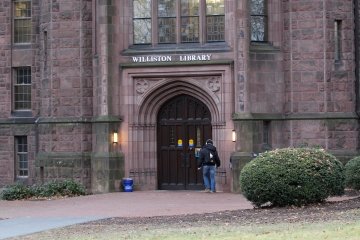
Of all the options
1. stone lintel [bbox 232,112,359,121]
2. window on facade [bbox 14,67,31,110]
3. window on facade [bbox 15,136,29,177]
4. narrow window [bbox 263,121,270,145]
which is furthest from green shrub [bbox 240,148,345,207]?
window on facade [bbox 14,67,31,110]

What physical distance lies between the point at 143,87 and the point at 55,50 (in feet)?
10.8

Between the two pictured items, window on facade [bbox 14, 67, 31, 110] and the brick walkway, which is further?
window on facade [bbox 14, 67, 31, 110]

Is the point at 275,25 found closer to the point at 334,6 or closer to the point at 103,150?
the point at 334,6

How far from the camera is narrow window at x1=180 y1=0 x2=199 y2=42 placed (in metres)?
31.0

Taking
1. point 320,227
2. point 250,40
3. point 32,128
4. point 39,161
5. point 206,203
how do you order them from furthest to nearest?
point 32,128 < point 39,161 < point 250,40 < point 206,203 < point 320,227

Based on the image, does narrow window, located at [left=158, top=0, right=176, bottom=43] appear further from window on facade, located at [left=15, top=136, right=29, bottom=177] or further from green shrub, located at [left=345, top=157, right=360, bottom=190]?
green shrub, located at [left=345, top=157, right=360, bottom=190]

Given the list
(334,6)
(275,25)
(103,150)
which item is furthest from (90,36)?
(334,6)

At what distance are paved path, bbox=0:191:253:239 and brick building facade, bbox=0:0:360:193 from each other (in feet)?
5.88

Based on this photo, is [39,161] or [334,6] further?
[39,161]

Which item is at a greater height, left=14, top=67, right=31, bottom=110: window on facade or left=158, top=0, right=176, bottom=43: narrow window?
left=158, top=0, right=176, bottom=43: narrow window

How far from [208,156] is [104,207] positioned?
504 centimetres

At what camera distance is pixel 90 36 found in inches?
1256

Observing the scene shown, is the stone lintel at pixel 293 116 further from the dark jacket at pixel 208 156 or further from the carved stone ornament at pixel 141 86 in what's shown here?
the carved stone ornament at pixel 141 86

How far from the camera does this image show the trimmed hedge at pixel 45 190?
96.0ft
